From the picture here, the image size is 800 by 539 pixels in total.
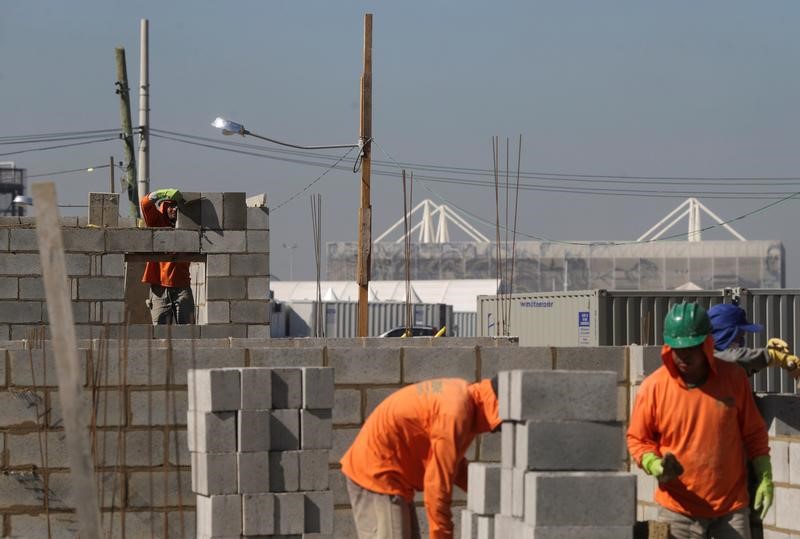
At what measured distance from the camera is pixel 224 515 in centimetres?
680

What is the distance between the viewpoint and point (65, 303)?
14.8 feet

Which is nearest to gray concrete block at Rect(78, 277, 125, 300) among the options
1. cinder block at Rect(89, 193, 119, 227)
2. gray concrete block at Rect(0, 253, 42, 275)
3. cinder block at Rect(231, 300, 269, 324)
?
gray concrete block at Rect(0, 253, 42, 275)

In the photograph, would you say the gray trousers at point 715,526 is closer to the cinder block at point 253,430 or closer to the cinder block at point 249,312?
the cinder block at point 253,430

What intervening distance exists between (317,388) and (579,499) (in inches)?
74.9

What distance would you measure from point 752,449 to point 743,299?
14050mm

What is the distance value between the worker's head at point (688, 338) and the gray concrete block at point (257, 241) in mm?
9171

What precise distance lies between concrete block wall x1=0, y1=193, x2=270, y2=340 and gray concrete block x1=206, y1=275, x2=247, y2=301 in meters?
0.01

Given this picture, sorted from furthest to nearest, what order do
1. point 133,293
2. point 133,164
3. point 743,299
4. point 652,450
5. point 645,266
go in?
point 645,266 < point 133,164 < point 743,299 < point 133,293 < point 652,450

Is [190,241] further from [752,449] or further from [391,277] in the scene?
[391,277]

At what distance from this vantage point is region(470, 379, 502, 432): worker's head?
561 centimetres

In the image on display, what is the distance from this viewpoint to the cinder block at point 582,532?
5.41 meters

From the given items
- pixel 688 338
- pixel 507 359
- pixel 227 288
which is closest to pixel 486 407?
pixel 688 338

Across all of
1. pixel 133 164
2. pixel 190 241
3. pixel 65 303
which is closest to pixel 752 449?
pixel 65 303

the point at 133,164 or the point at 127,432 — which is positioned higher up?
the point at 133,164
